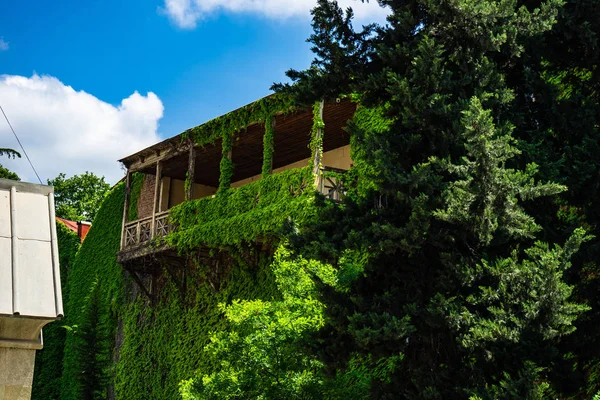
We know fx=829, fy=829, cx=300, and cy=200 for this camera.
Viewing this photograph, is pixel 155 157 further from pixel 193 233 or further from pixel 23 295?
pixel 23 295

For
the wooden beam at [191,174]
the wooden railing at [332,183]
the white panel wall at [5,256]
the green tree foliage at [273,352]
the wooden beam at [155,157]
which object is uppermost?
the wooden beam at [155,157]

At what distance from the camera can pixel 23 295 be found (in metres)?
5.74

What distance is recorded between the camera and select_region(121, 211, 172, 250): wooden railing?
24438 millimetres

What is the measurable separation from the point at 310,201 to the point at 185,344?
281 inches

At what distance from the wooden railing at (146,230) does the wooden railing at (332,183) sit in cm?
614

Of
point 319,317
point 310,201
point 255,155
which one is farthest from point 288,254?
point 255,155

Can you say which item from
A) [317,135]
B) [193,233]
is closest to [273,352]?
[317,135]

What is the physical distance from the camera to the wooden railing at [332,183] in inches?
770

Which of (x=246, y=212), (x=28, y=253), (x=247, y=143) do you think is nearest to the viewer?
(x=28, y=253)

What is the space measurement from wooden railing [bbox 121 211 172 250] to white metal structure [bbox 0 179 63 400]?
59.5 ft

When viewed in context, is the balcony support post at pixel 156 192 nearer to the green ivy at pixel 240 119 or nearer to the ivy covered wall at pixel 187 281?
the ivy covered wall at pixel 187 281

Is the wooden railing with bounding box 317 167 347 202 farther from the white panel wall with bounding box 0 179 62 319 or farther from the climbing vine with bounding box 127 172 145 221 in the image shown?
the white panel wall with bounding box 0 179 62 319

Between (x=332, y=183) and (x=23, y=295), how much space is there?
1440 cm

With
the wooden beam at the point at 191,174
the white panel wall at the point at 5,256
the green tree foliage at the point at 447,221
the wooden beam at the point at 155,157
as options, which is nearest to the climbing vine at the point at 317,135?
the wooden beam at the point at 191,174
